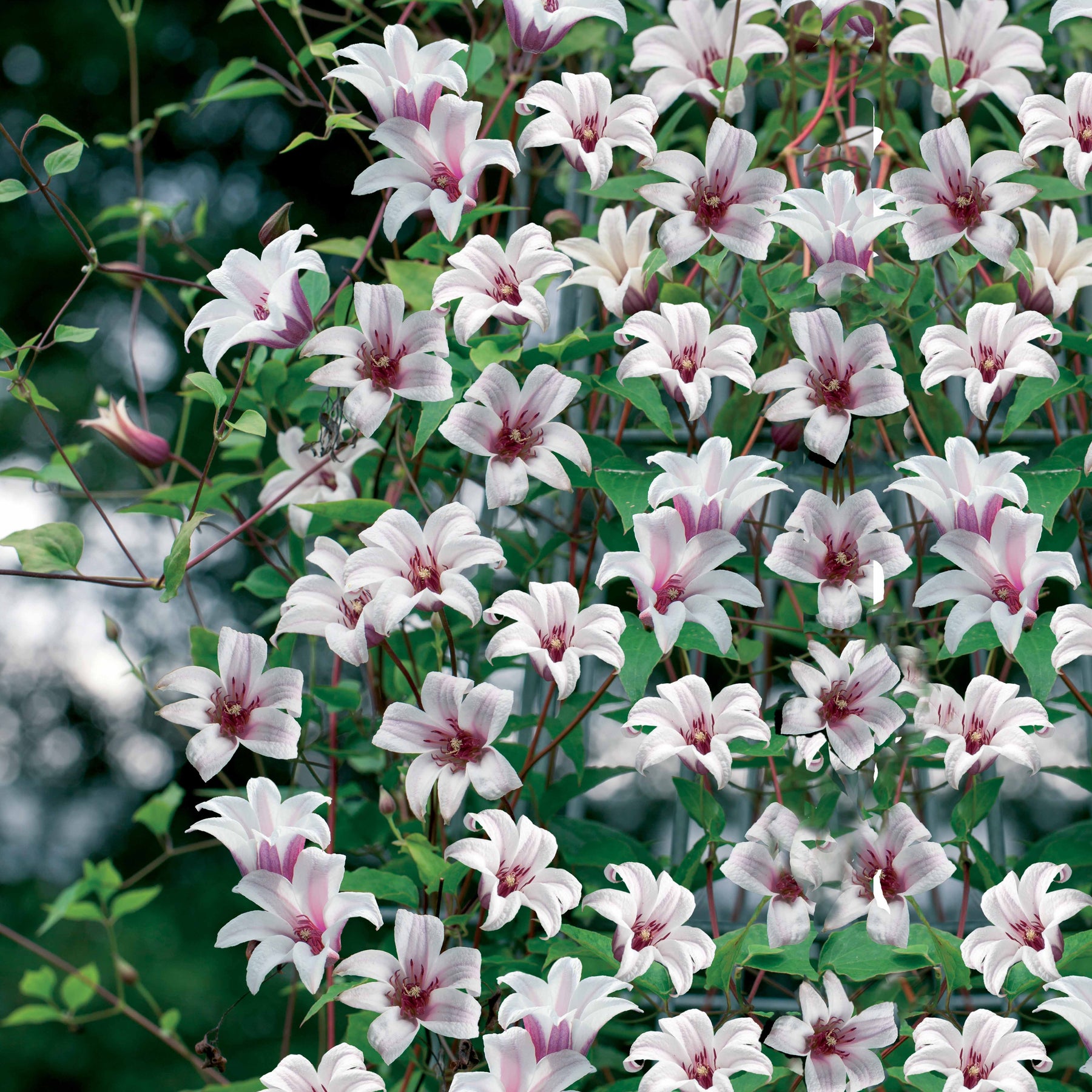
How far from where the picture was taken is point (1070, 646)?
2.16 ft

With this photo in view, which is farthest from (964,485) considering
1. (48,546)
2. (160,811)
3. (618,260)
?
(160,811)

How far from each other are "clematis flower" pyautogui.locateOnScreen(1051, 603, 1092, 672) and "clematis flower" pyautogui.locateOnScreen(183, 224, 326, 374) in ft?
1.59

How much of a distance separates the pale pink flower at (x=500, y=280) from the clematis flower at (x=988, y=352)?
0.77 ft

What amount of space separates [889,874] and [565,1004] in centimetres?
21

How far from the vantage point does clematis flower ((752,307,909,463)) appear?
0.71 m

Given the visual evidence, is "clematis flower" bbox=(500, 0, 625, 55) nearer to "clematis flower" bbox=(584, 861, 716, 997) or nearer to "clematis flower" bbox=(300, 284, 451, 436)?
"clematis flower" bbox=(300, 284, 451, 436)

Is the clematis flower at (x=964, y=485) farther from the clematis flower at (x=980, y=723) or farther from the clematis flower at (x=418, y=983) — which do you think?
the clematis flower at (x=418, y=983)

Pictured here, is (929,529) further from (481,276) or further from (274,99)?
(274,99)

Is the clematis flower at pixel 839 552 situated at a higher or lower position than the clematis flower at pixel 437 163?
lower

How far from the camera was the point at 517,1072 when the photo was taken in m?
0.65

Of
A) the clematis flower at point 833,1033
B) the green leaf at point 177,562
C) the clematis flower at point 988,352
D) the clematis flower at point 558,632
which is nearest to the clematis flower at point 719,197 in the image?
the clematis flower at point 988,352

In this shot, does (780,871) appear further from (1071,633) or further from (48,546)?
(48,546)

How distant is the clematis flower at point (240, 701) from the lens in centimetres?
73

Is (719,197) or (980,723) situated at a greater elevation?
(719,197)
